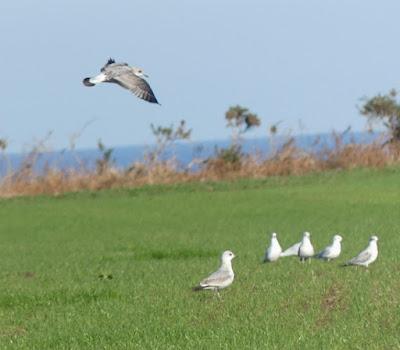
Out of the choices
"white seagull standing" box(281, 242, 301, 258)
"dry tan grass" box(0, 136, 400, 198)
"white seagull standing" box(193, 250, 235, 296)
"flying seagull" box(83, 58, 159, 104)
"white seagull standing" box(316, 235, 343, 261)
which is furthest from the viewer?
"dry tan grass" box(0, 136, 400, 198)

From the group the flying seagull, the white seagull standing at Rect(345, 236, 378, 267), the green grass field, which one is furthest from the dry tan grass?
the flying seagull

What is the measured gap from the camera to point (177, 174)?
32.6 metres

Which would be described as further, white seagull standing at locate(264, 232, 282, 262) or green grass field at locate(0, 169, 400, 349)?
white seagull standing at locate(264, 232, 282, 262)

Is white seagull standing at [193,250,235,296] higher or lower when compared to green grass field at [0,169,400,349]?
higher

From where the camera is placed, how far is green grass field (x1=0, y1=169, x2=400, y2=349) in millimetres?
10500

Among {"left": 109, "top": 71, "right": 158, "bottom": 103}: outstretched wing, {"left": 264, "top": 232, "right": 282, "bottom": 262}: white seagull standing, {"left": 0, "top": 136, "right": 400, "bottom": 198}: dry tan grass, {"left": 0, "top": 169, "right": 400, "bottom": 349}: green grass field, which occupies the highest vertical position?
{"left": 109, "top": 71, "right": 158, "bottom": 103}: outstretched wing

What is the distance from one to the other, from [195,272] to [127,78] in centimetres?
418

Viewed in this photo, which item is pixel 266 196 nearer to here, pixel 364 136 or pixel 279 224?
pixel 279 224

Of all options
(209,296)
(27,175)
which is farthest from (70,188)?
(209,296)

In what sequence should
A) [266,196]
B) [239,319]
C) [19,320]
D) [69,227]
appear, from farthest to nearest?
[266,196]
[69,227]
[19,320]
[239,319]

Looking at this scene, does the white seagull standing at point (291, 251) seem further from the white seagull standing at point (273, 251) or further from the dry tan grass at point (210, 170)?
the dry tan grass at point (210, 170)

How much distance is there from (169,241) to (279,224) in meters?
2.65

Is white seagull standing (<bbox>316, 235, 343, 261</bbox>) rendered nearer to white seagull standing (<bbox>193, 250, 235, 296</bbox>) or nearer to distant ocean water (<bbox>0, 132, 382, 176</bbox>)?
white seagull standing (<bbox>193, 250, 235, 296</bbox>)

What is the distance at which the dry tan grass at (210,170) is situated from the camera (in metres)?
31.7
